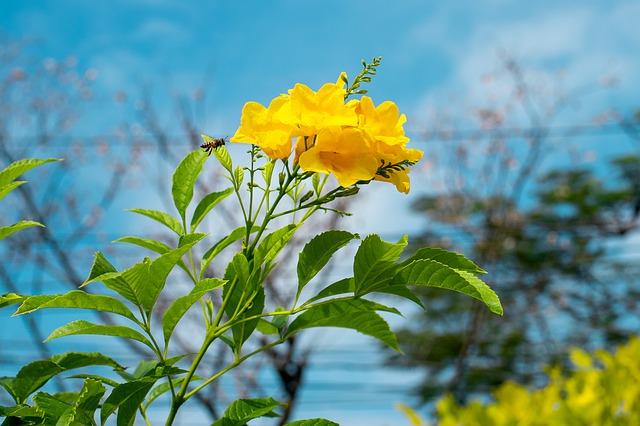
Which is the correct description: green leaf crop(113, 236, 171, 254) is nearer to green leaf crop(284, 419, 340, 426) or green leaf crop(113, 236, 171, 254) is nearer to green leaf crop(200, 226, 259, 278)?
green leaf crop(200, 226, 259, 278)

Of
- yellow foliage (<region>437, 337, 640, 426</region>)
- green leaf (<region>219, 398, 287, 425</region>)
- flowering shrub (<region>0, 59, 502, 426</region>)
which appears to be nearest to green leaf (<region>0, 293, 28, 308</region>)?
flowering shrub (<region>0, 59, 502, 426</region>)

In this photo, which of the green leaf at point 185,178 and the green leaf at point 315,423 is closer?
the green leaf at point 315,423

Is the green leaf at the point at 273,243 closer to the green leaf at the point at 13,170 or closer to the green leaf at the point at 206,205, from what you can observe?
the green leaf at the point at 206,205

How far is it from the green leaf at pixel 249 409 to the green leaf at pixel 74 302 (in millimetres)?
160

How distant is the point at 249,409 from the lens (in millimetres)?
763

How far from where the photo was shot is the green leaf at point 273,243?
738mm

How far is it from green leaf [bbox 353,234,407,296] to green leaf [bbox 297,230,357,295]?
2 centimetres

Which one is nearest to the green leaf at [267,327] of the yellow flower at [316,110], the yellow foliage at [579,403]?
the yellow flower at [316,110]

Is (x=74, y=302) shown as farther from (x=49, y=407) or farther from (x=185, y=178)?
(x=185, y=178)

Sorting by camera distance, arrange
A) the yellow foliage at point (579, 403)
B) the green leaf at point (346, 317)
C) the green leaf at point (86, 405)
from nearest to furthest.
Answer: the green leaf at point (86, 405) < the green leaf at point (346, 317) < the yellow foliage at point (579, 403)

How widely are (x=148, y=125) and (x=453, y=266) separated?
21.3ft

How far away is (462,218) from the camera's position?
26.2 ft

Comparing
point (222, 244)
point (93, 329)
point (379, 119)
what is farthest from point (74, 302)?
point (379, 119)

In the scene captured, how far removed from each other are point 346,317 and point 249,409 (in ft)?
0.49
